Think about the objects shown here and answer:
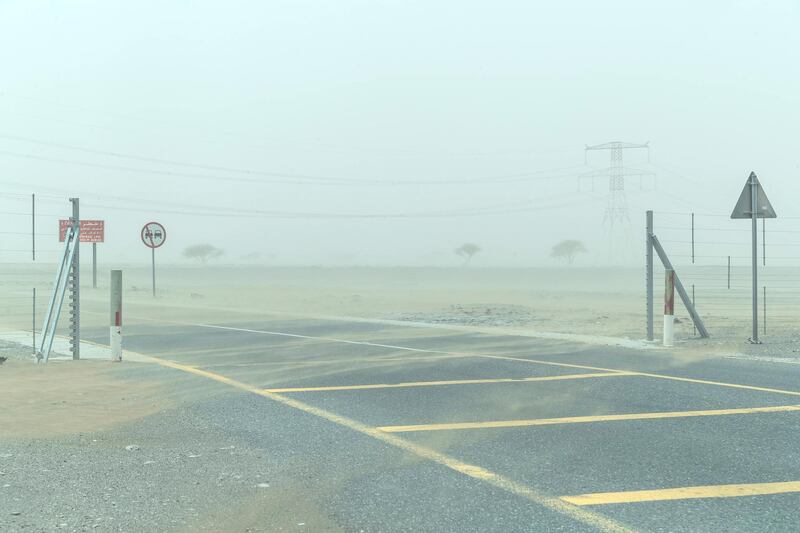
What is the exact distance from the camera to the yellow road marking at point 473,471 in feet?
14.6

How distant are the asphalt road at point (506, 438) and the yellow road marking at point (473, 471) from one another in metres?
0.02

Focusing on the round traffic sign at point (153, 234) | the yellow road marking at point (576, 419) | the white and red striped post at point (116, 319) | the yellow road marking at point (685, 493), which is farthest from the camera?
the round traffic sign at point (153, 234)

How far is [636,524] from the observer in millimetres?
4383

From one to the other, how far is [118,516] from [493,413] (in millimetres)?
4211

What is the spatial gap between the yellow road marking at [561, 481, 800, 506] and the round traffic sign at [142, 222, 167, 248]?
Result: 3267 centimetres

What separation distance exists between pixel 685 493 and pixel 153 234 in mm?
33546

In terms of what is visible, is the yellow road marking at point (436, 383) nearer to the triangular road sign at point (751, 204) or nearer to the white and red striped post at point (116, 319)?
the white and red striped post at point (116, 319)

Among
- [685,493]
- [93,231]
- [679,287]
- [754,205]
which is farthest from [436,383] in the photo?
[93,231]

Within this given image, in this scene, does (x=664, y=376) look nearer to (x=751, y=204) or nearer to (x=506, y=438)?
(x=506, y=438)

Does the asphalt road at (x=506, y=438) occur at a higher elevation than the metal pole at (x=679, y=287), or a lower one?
lower

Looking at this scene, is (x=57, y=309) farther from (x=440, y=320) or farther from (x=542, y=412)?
(x=440, y=320)

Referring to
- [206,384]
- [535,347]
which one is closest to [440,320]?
[535,347]

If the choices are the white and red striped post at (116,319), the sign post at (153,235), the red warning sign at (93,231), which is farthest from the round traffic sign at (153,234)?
the white and red striped post at (116,319)

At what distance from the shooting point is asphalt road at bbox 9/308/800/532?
4637 millimetres
